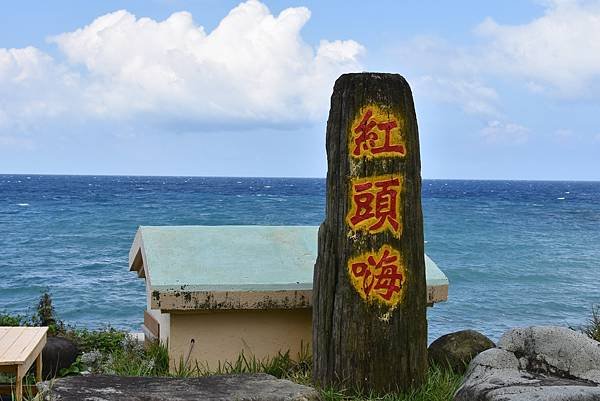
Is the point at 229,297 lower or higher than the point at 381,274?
lower

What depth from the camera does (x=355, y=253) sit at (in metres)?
5.39

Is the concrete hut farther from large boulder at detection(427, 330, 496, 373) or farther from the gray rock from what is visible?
the gray rock

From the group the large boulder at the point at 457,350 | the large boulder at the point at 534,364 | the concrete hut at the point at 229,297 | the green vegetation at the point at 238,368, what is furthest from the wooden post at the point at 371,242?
the large boulder at the point at 457,350

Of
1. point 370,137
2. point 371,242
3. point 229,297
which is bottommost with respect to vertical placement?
point 229,297

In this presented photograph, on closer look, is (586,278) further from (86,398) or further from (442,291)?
(86,398)

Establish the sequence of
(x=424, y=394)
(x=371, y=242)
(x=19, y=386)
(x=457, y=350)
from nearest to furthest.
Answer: (x=371, y=242)
(x=424, y=394)
(x=19, y=386)
(x=457, y=350)

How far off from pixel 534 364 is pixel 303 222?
110 ft

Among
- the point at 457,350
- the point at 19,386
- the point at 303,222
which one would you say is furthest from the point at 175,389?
the point at 303,222

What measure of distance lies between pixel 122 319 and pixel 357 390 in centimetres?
1035

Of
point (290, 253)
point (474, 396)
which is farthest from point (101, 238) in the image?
point (474, 396)

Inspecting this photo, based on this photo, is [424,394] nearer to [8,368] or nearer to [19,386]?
[19,386]

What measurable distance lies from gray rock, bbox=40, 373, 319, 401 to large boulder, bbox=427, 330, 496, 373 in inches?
76.4

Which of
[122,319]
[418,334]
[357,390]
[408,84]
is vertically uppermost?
[408,84]

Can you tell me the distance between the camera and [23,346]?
621 centimetres
